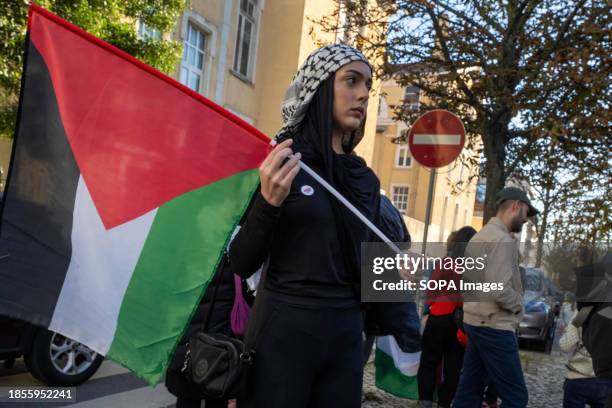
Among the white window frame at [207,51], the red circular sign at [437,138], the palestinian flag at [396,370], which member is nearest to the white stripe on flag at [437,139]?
the red circular sign at [437,138]

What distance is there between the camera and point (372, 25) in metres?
9.07

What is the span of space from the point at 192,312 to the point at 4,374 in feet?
14.4

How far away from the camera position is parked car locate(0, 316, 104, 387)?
503 centimetres

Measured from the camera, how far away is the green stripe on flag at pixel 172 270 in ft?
6.84

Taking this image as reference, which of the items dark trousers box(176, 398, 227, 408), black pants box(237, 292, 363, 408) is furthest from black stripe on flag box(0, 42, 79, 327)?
dark trousers box(176, 398, 227, 408)

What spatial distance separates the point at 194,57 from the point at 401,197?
2695cm

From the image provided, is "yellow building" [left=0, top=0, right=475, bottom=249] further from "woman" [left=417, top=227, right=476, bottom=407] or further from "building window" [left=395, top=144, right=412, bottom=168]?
"building window" [left=395, top=144, right=412, bottom=168]

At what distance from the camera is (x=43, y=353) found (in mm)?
5203

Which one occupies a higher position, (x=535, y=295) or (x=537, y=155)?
(x=537, y=155)

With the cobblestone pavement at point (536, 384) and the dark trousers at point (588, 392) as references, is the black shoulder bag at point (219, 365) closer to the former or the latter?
the dark trousers at point (588, 392)

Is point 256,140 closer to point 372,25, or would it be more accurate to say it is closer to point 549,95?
point 549,95

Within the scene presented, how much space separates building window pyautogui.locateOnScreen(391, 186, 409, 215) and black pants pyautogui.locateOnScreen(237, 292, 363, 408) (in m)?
39.4

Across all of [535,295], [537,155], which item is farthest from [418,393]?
[535,295]

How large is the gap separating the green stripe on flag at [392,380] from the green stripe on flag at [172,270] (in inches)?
151
